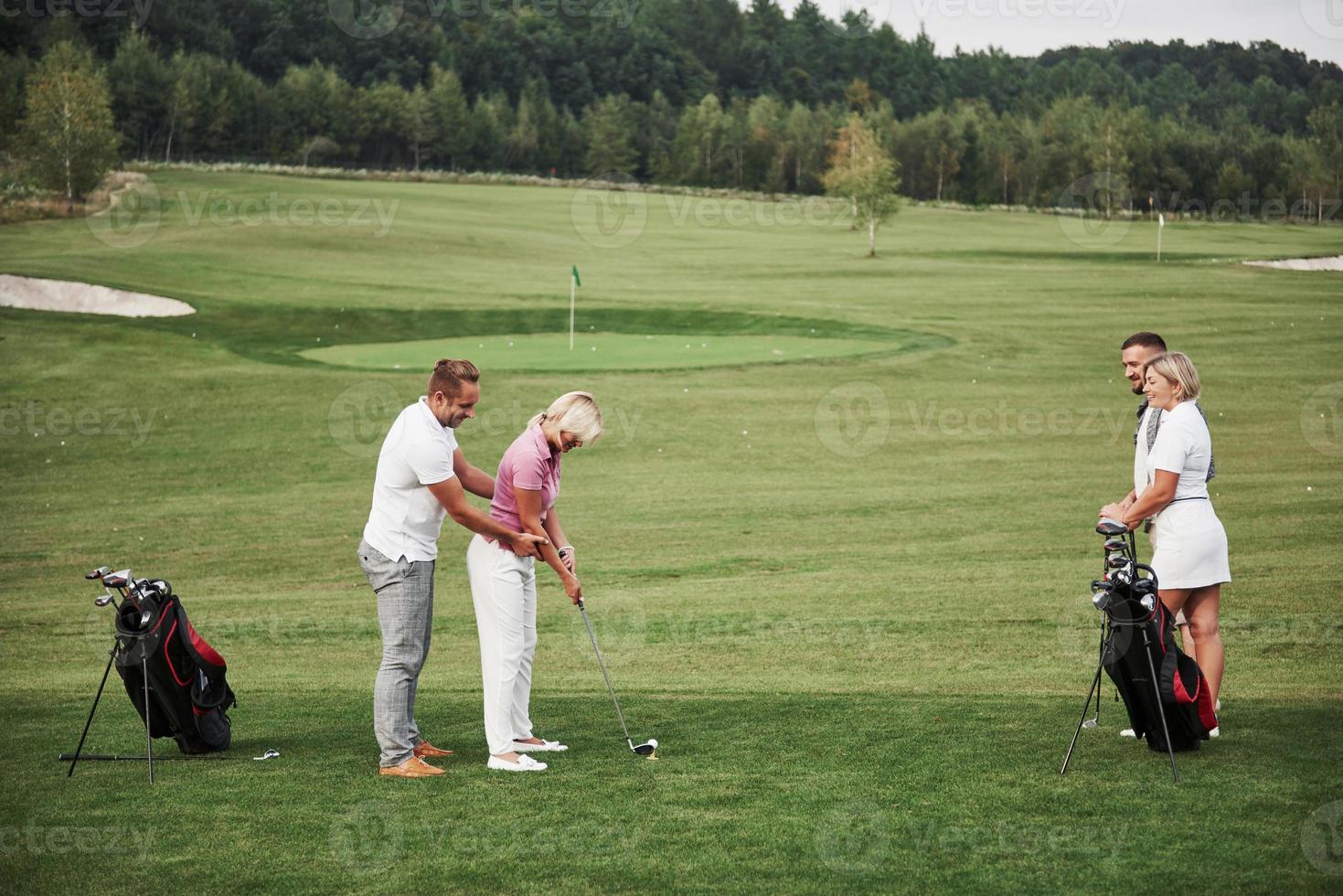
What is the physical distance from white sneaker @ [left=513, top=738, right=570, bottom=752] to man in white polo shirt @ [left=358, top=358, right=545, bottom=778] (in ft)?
1.74

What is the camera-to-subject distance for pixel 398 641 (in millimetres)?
7102

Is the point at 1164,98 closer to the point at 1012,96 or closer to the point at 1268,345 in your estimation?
the point at 1012,96

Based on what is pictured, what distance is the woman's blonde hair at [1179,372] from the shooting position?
7469 millimetres

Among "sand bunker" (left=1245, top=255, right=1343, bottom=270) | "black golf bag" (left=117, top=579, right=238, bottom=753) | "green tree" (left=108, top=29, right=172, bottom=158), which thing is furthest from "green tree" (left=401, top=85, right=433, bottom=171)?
"black golf bag" (left=117, top=579, right=238, bottom=753)

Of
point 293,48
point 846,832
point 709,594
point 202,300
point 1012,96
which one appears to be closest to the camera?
point 846,832

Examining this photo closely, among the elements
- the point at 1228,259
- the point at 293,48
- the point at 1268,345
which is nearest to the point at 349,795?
the point at 1268,345

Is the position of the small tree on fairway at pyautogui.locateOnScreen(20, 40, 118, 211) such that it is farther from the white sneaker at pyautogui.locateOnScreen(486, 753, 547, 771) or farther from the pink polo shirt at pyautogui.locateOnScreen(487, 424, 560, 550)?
the white sneaker at pyautogui.locateOnScreen(486, 753, 547, 771)

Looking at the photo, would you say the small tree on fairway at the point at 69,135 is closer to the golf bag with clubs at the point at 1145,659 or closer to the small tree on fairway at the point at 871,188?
the small tree on fairway at the point at 871,188

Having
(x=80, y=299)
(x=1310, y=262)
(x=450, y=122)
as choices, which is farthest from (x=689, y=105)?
(x=80, y=299)

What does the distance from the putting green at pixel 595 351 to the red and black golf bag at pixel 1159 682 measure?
20.5 metres

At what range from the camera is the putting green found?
27.7 metres

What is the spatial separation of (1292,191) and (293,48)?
95688 millimetres

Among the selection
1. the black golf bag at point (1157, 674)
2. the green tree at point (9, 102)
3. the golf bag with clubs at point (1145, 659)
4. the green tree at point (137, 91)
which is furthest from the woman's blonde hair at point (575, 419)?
the green tree at point (137, 91)

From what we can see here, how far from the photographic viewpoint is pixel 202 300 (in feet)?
110
